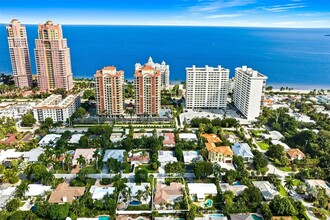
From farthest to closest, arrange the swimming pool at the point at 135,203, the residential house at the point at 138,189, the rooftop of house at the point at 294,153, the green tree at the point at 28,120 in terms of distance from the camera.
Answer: the green tree at the point at 28,120, the rooftop of house at the point at 294,153, the residential house at the point at 138,189, the swimming pool at the point at 135,203

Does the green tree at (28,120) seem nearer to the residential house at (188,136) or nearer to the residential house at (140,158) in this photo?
the residential house at (140,158)

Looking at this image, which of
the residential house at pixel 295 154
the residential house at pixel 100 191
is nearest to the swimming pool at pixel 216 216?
the residential house at pixel 100 191

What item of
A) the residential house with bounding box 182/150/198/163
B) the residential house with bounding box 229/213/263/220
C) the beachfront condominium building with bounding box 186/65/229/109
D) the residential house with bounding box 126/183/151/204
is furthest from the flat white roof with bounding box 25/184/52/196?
the beachfront condominium building with bounding box 186/65/229/109

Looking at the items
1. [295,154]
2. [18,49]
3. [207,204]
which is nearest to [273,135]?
[295,154]

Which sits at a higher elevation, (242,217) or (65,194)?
(65,194)

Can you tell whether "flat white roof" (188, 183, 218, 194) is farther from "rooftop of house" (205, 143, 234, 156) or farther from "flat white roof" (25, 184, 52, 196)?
"flat white roof" (25, 184, 52, 196)

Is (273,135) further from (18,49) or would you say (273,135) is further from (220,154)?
(18,49)
